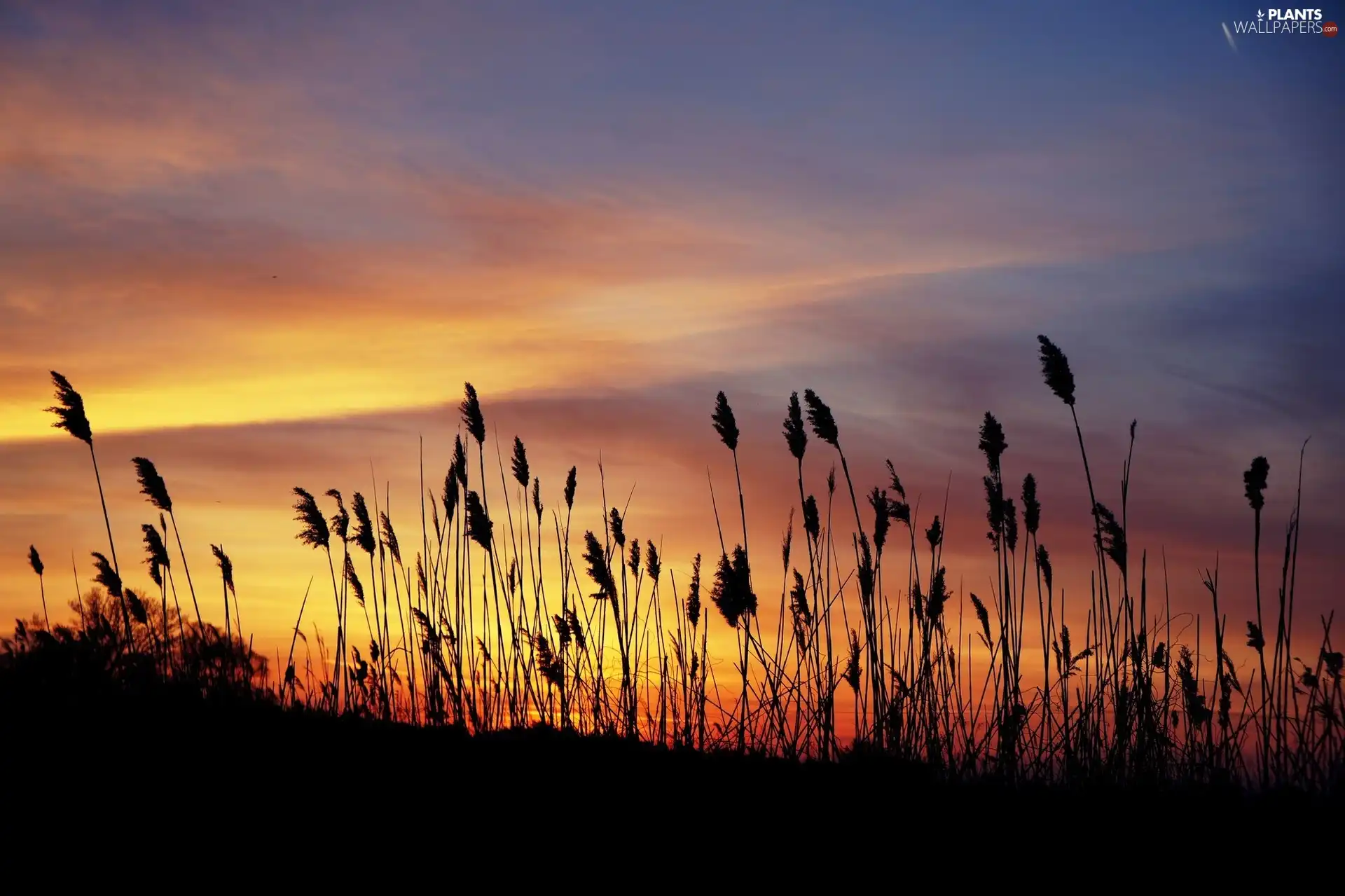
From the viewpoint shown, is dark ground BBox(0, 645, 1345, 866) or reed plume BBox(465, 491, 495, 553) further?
reed plume BBox(465, 491, 495, 553)

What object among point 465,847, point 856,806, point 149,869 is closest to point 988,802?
point 856,806

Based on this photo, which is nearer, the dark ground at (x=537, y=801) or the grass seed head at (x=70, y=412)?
the dark ground at (x=537, y=801)

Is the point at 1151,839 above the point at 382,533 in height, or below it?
below

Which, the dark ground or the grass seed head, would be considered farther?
the grass seed head

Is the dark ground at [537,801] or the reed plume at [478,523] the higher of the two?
the reed plume at [478,523]

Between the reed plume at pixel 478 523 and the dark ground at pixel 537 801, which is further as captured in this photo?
the reed plume at pixel 478 523

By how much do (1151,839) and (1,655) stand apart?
6.31 metres

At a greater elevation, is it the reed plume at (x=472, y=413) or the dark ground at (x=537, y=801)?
the reed plume at (x=472, y=413)

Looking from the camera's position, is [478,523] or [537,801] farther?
[478,523]

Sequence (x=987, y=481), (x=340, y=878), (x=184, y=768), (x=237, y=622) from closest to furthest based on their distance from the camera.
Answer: (x=340, y=878) → (x=184, y=768) → (x=987, y=481) → (x=237, y=622)

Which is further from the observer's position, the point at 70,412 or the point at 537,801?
the point at 70,412

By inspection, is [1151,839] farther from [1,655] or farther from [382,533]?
A: [1,655]

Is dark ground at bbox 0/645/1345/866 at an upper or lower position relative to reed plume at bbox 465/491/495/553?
lower

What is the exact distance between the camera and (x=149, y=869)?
175 inches
